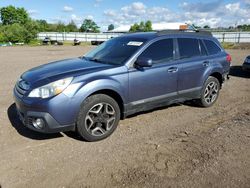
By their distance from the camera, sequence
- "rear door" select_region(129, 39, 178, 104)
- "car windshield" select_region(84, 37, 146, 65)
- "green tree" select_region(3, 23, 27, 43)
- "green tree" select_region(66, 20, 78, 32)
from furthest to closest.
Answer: "green tree" select_region(66, 20, 78, 32) < "green tree" select_region(3, 23, 27, 43) < "car windshield" select_region(84, 37, 146, 65) < "rear door" select_region(129, 39, 178, 104)

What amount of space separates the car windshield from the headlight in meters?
1.16

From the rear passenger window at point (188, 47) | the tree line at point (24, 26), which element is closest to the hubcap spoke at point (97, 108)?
the rear passenger window at point (188, 47)

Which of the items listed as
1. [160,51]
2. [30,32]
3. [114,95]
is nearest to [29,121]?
[114,95]

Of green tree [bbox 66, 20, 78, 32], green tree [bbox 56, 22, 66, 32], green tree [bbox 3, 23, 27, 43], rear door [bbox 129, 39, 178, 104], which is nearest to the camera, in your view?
rear door [bbox 129, 39, 178, 104]

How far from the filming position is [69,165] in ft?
12.5

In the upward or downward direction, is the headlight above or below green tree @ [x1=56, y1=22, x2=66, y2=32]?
below

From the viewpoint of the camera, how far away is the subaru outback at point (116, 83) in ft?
13.8

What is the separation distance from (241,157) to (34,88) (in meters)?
3.27

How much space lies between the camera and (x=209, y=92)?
6.57 meters

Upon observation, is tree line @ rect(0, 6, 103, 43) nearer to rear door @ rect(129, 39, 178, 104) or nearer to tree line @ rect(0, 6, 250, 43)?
tree line @ rect(0, 6, 250, 43)

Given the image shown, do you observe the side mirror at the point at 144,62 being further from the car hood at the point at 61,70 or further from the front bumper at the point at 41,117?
the front bumper at the point at 41,117

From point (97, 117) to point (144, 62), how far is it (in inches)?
49.4

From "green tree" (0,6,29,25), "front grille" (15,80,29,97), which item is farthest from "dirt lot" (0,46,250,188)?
"green tree" (0,6,29,25)

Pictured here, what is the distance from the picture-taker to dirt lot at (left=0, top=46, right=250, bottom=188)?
136 inches
